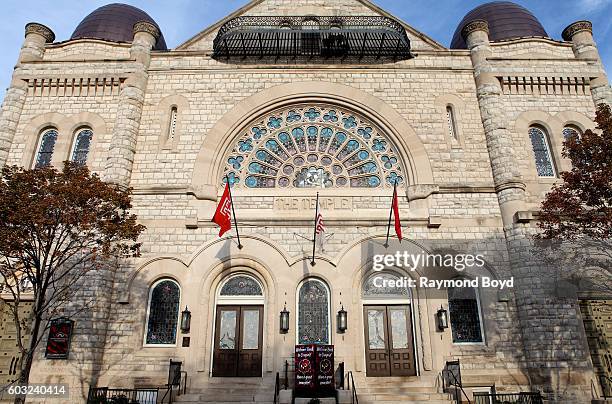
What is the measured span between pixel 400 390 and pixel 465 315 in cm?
350

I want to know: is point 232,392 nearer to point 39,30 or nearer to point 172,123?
point 172,123

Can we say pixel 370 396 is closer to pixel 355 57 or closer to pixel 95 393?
pixel 95 393

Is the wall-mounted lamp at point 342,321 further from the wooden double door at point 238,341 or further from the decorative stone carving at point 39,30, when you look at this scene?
the decorative stone carving at point 39,30

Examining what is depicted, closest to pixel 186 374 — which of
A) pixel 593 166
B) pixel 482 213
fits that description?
pixel 482 213

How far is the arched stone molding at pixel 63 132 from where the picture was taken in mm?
16156

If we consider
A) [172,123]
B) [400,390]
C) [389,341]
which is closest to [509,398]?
[400,390]

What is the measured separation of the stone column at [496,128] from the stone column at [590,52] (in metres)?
3.79

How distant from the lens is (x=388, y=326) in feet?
46.6

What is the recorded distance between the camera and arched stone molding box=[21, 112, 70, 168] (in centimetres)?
1609

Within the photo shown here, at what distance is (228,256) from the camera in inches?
578

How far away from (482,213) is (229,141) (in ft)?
32.2

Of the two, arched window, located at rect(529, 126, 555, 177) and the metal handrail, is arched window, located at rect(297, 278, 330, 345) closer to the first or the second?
the metal handrail

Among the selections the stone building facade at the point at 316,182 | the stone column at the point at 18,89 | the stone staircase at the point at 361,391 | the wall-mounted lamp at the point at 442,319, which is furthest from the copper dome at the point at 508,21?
the stone column at the point at 18,89

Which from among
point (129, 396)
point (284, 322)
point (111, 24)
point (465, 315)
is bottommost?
point (129, 396)
